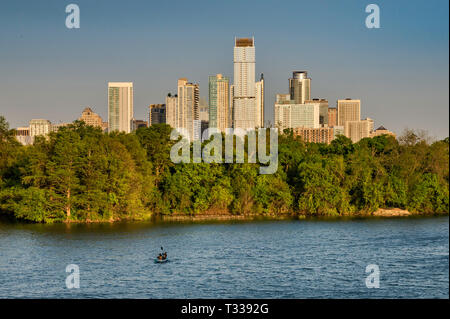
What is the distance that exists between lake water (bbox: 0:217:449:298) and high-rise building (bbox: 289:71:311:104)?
12066cm

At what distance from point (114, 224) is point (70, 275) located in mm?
15020

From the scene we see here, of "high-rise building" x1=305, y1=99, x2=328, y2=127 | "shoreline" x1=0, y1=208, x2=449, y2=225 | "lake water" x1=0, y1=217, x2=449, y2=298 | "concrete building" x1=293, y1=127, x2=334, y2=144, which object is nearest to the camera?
"lake water" x1=0, y1=217, x2=449, y2=298

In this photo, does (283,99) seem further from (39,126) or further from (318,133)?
(39,126)

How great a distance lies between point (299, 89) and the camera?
15425 cm

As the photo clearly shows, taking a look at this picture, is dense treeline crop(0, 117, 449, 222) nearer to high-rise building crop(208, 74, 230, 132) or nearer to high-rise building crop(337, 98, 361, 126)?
high-rise building crop(337, 98, 361, 126)

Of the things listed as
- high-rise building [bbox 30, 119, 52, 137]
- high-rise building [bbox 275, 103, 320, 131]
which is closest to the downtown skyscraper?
high-rise building [bbox 275, 103, 320, 131]

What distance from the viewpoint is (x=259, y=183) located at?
42.3 meters

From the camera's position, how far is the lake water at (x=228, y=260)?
19125 millimetres

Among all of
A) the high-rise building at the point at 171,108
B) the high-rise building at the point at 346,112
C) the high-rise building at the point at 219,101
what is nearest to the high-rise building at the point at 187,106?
the high-rise building at the point at 171,108

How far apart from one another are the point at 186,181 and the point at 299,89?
11658 centimetres

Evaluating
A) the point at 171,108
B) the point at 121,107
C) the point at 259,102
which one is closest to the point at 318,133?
the point at 259,102

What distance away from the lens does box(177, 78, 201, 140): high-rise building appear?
465 ft

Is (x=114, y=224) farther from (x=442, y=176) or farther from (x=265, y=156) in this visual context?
(x=442, y=176)
